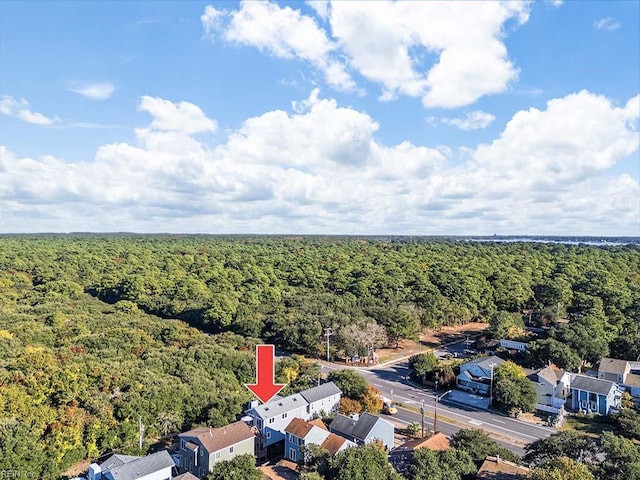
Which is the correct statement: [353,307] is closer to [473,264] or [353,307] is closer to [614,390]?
[614,390]

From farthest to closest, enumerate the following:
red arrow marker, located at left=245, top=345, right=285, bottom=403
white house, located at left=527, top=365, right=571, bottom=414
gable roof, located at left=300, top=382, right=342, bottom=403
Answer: white house, located at left=527, top=365, right=571, bottom=414 < gable roof, located at left=300, top=382, right=342, bottom=403 < red arrow marker, located at left=245, top=345, right=285, bottom=403

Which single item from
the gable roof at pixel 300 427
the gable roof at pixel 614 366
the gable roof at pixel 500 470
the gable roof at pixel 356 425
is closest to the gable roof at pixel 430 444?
the gable roof at pixel 356 425

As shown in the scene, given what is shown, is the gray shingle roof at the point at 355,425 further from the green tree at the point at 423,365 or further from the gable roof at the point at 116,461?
the green tree at the point at 423,365

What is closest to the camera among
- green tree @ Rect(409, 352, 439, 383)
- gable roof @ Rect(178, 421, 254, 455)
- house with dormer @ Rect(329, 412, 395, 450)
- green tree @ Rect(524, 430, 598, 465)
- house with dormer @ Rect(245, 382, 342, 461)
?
green tree @ Rect(524, 430, 598, 465)

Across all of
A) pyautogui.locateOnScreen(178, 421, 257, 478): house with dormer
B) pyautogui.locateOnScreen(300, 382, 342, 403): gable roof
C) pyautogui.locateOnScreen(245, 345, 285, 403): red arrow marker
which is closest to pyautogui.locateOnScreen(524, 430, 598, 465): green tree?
pyautogui.locateOnScreen(300, 382, 342, 403): gable roof

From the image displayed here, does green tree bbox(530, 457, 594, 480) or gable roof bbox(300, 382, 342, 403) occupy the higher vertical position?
green tree bbox(530, 457, 594, 480)

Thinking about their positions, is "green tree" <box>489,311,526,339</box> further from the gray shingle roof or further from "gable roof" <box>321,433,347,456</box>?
"gable roof" <box>321,433,347,456</box>

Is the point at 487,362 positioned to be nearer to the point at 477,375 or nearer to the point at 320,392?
the point at 477,375

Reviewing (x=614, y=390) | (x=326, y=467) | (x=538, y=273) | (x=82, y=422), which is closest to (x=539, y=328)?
(x=538, y=273)
